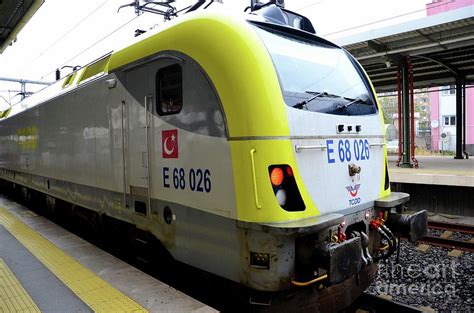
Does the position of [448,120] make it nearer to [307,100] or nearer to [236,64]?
[307,100]

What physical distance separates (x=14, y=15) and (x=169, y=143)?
3.95 metres

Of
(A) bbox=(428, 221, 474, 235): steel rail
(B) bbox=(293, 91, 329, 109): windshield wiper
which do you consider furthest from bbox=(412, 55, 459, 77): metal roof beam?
(B) bbox=(293, 91, 329, 109): windshield wiper

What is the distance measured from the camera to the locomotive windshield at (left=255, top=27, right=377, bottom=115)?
3.48 meters

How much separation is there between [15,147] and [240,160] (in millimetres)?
9806

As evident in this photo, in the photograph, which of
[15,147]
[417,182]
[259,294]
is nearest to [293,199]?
[259,294]

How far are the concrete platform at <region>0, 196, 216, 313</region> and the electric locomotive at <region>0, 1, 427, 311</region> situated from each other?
442 mm

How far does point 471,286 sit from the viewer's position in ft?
16.9

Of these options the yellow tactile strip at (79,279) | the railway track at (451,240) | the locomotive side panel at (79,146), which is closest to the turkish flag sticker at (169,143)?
the locomotive side panel at (79,146)

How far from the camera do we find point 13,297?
3572 mm

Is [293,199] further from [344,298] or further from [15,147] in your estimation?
[15,147]

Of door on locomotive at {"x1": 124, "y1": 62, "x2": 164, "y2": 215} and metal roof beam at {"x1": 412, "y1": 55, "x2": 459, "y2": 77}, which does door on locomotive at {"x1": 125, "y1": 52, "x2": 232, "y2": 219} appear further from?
metal roof beam at {"x1": 412, "y1": 55, "x2": 459, "y2": 77}

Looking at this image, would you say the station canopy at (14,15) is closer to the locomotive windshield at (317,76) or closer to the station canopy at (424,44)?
the locomotive windshield at (317,76)

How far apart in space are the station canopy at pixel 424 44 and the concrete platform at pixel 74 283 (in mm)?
8187

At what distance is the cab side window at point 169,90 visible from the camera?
3779 millimetres
